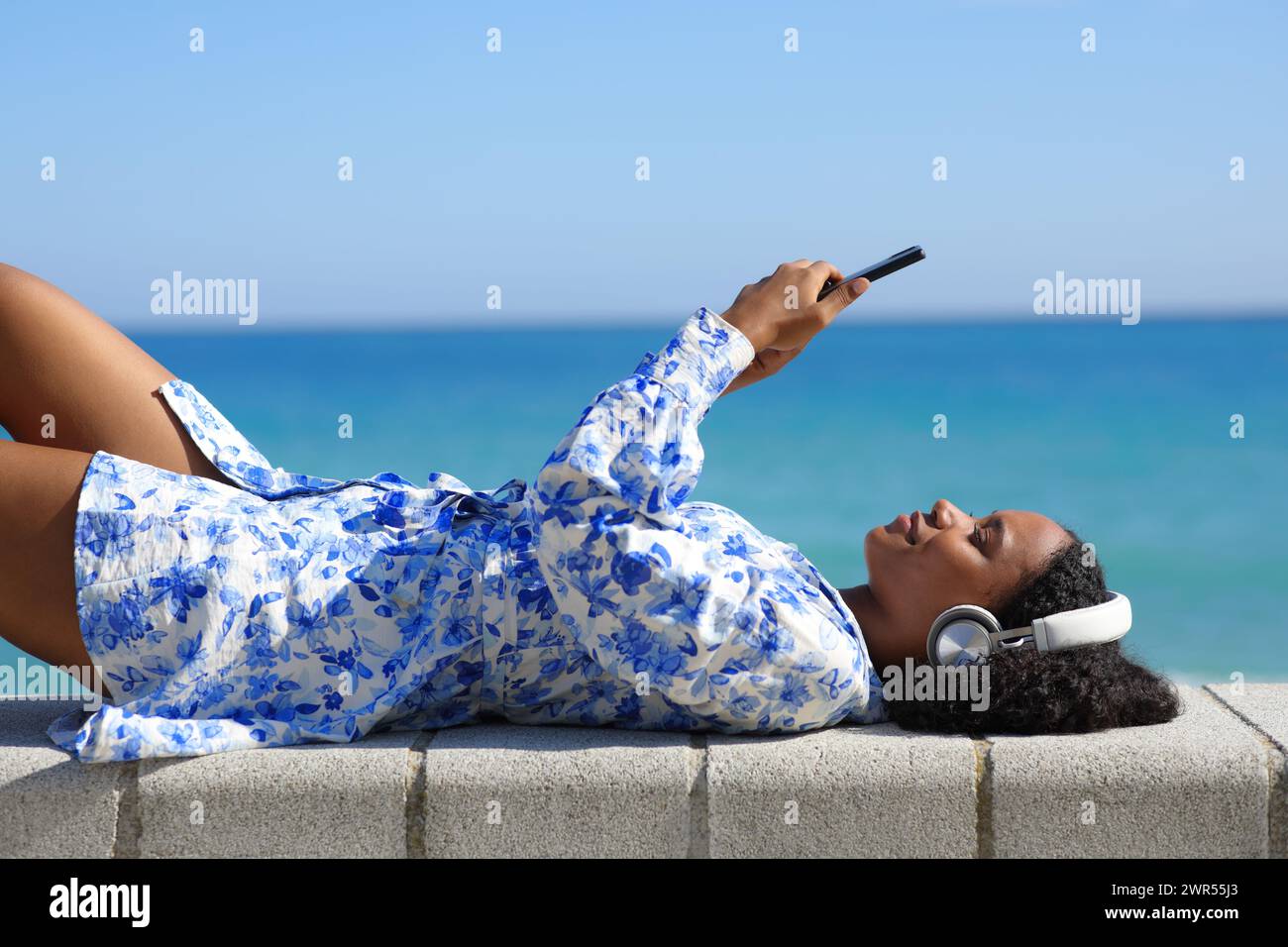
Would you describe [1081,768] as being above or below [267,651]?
below

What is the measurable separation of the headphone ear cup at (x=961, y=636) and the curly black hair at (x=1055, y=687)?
0.15ft

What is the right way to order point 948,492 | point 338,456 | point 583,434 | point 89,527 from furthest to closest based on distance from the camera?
point 338,456 < point 948,492 < point 89,527 < point 583,434

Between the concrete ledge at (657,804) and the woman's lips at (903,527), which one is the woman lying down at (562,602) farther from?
the concrete ledge at (657,804)

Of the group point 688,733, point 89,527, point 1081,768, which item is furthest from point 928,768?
point 89,527

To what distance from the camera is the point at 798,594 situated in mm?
2771

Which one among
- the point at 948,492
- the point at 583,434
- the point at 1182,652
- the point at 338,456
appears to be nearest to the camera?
the point at 583,434

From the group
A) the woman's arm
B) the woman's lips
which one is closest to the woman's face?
the woman's lips

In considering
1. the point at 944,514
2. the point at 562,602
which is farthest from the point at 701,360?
the point at 944,514

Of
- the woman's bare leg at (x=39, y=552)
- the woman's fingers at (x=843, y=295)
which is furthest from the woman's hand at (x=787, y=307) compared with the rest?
the woman's bare leg at (x=39, y=552)

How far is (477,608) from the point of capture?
2777mm

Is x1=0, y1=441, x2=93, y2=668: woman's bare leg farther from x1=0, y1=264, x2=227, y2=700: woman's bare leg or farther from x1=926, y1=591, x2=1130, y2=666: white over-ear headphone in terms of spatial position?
x1=926, y1=591, x2=1130, y2=666: white over-ear headphone

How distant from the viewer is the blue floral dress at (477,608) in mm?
2553

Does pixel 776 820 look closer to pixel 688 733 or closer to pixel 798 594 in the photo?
pixel 688 733
